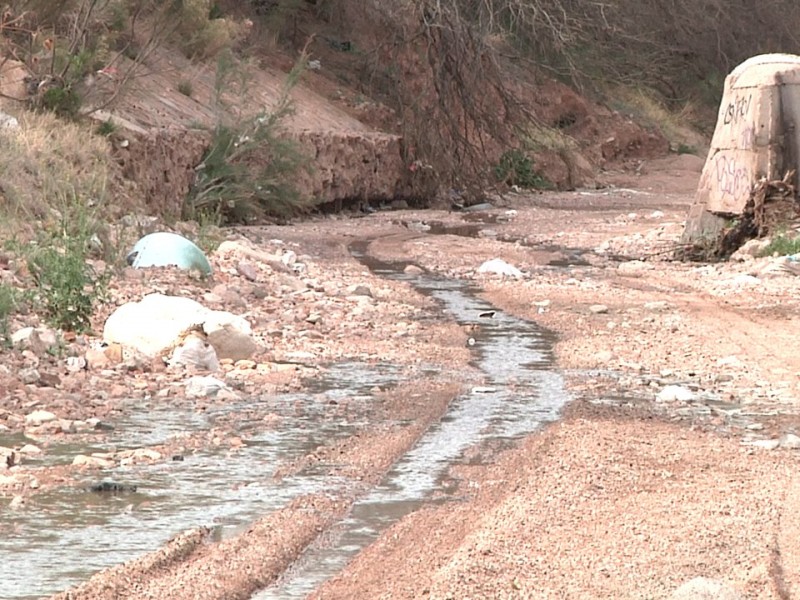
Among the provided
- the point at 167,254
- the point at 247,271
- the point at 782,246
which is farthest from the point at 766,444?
the point at 782,246

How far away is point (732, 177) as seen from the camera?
756 inches

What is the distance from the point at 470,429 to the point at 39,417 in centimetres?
222

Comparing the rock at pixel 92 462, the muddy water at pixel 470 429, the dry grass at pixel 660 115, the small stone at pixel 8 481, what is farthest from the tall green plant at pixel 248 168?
the dry grass at pixel 660 115

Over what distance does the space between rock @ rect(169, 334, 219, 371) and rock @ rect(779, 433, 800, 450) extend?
3.54 metres

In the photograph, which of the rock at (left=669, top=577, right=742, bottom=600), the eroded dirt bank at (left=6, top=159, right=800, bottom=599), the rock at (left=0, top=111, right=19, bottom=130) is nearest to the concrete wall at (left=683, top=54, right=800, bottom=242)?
the eroded dirt bank at (left=6, top=159, right=800, bottom=599)

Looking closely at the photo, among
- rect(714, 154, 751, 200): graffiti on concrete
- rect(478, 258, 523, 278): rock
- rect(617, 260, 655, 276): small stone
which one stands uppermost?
rect(714, 154, 751, 200): graffiti on concrete

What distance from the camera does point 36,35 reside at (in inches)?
719

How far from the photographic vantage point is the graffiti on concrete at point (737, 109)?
1892 cm

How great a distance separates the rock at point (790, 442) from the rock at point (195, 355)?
3.54 meters

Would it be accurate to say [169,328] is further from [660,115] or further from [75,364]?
[660,115]

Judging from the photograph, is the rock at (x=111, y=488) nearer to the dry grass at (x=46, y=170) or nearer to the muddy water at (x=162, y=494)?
the muddy water at (x=162, y=494)

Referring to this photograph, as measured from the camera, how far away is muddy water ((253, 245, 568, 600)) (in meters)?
5.96

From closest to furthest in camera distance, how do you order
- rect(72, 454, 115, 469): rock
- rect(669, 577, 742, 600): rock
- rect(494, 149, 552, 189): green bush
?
rect(669, 577, 742, 600): rock, rect(72, 454, 115, 469): rock, rect(494, 149, 552, 189): green bush

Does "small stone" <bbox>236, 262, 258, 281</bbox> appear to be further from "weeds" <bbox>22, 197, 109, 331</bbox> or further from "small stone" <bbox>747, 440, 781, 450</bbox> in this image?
"small stone" <bbox>747, 440, 781, 450</bbox>
